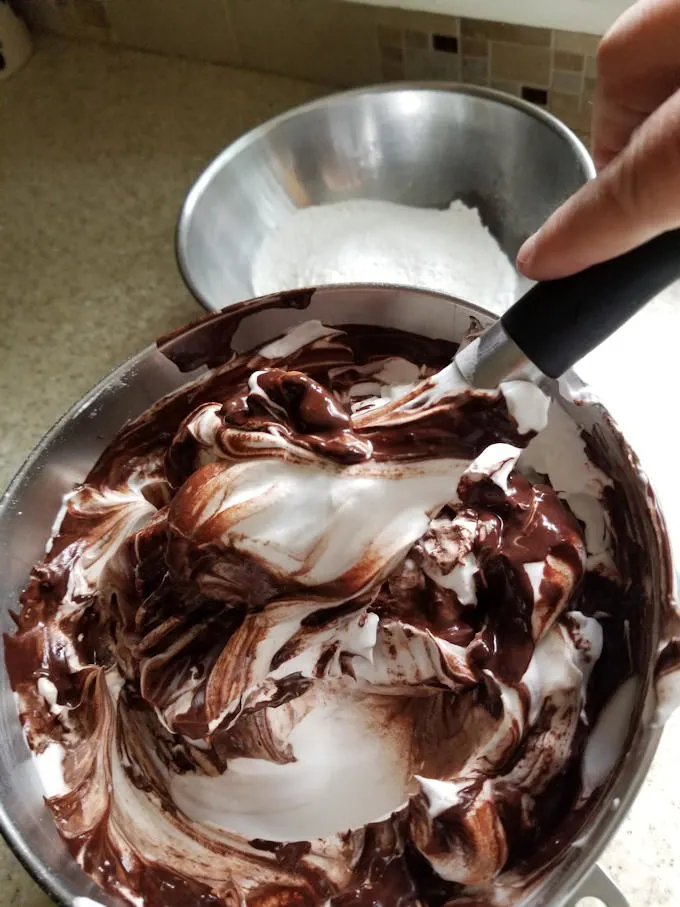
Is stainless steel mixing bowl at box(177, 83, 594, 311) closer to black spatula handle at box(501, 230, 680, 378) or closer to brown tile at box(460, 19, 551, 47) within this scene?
brown tile at box(460, 19, 551, 47)

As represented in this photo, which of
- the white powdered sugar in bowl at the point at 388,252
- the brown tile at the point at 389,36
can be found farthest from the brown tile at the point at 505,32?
the white powdered sugar in bowl at the point at 388,252

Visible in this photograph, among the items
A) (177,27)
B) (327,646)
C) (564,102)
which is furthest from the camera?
(177,27)

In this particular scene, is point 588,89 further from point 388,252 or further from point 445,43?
point 388,252

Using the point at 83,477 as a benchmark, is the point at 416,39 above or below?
above

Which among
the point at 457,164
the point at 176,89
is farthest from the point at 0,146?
the point at 457,164

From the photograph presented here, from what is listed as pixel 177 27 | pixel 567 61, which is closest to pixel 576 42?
pixel 567 61

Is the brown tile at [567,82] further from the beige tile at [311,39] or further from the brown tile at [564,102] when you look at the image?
the beige tile at [311,39]
